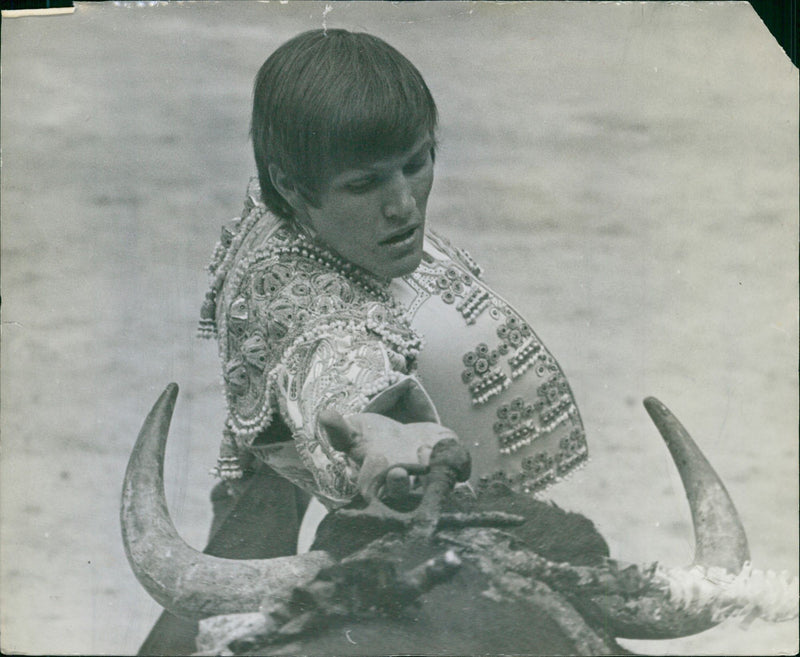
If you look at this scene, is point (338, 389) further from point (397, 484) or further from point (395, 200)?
point (395, 200)

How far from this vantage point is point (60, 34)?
5039 mm

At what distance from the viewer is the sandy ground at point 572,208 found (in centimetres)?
491

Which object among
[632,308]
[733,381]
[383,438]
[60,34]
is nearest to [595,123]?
[632,308]

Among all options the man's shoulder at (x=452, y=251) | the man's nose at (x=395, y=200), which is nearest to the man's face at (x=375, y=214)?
the man's nose at (x=395, y=200)

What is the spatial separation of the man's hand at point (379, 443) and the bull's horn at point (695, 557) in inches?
27.9

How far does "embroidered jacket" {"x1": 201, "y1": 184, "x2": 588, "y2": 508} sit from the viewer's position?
14.4 ft

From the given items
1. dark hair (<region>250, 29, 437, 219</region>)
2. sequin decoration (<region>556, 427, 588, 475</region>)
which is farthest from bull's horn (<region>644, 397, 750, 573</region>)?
dark hair (<region>250, 29, 437, 219</region>)

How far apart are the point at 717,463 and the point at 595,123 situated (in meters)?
1.09

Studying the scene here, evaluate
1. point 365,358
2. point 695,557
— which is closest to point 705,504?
point 695,557

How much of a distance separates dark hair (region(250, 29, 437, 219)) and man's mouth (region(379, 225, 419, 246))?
0.23 meters

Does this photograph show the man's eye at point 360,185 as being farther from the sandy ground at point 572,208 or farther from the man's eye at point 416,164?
the sandy ground at point 572,208

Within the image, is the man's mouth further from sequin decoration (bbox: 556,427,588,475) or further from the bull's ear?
sequin decoration (bbox: 556,427,588,475)

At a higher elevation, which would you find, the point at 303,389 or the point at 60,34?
the point at 60,34

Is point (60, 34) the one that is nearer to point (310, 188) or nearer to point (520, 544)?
point (310, 188)
